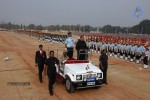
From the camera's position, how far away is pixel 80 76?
29.5ft

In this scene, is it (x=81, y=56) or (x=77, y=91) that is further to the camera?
(x=81, y=56)

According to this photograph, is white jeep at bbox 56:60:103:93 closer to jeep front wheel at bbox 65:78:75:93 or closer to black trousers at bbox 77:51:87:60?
jeep front wheel at bbox 65:78:75:93

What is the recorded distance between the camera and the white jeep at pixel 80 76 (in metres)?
8.98

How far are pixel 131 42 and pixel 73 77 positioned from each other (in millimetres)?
10661

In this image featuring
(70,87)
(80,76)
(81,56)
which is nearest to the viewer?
(80,76)

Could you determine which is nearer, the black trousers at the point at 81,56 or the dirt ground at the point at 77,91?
the dirt ground at the point at 77,91

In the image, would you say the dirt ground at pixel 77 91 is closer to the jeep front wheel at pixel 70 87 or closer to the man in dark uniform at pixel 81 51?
the jeep front wheel at pixel 70 87

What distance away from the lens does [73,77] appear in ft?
29.7

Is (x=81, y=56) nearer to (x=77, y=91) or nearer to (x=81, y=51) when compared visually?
(x=81, y=51)

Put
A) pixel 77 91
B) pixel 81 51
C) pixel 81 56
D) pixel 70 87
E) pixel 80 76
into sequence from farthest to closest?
pixel 81 56, pixel 81 51, pixel 77 91, pixel 70 87, pixel 80 76

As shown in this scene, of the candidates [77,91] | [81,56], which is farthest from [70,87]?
[81,56]

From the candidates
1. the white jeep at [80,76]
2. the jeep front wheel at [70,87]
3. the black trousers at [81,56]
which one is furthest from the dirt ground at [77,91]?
the black trousers at [81,56]

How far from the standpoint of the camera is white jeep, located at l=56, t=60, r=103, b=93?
898 cm

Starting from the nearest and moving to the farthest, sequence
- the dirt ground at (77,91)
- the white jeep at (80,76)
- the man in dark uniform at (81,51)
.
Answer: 1. the dirt ground at (77,91)
2. the white jeep at (80,76)
3. the man in dark uniform at (81,51)
